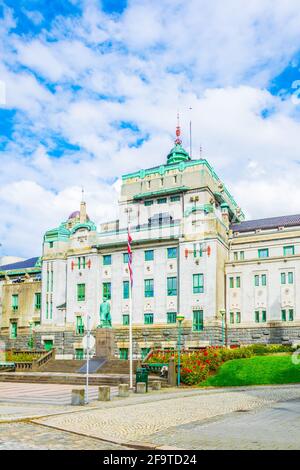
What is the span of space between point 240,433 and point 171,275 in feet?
146

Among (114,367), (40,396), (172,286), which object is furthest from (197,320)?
(40,396)

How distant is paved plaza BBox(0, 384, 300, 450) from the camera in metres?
12.8

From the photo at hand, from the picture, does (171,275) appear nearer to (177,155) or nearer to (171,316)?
(171,316)

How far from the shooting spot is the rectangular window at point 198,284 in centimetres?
5594

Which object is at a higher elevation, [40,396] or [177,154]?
[177,154]

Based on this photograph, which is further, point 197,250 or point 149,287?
point 149,287

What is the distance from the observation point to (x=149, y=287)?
2333 inches

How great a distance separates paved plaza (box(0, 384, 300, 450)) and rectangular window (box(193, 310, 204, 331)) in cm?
3041

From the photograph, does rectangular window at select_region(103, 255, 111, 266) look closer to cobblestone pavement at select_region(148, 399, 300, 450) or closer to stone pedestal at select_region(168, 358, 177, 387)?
stone pedestal at select_region(168, 358, 177, 387)

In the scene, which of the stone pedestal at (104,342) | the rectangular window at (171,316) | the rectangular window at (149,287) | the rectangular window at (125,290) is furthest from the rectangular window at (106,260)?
the stone pedestal at (104,342)

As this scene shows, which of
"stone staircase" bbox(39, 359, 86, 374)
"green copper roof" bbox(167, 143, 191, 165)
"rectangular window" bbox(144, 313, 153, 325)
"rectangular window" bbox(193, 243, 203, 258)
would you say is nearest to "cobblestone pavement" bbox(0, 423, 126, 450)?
"stone staircase" bbox(39, 359, 86, 374)

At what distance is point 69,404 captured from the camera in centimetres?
2291

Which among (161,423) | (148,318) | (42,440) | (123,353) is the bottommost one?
(123,353)

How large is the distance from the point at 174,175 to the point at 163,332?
826 inches
